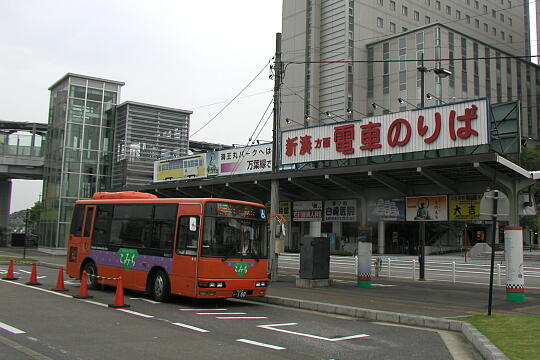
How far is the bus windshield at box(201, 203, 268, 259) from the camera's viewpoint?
1311cm

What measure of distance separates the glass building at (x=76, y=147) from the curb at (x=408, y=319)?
34.8 m

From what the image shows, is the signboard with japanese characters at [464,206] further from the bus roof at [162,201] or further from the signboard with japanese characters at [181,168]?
the signboard with japanese characters at [181,168]

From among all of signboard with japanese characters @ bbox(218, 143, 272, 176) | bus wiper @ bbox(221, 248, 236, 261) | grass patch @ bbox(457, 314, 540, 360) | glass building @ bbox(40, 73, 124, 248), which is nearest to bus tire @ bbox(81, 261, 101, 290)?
bus wiper @ bbox(221, 248, 236, 261)

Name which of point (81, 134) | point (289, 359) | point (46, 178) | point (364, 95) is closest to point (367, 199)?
point (289, 359)

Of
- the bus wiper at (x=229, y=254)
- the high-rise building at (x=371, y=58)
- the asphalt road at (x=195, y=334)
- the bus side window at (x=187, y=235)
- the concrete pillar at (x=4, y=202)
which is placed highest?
the high-rise building at (x=371, y=58)

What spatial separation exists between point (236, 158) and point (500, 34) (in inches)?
2614

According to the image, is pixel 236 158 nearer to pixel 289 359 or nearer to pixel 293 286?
pixel 293 286

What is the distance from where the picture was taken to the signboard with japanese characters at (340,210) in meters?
23.5

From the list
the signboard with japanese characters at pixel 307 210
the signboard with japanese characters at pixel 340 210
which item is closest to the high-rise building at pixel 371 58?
the signboard with japanese characters at pixel 307 210

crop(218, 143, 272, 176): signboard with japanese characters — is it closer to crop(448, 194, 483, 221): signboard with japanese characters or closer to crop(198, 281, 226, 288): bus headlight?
crop(448, 194, 483, 221): signboard with japanese characters

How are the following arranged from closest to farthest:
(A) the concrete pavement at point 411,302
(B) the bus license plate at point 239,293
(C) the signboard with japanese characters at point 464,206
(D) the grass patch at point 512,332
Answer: (D) the grass patch at point 512,332
(A) the concrete pavement at point 411,302
(B) the bus license plate at point 239,293
(C) the signboard with japanese characters at point 464,206

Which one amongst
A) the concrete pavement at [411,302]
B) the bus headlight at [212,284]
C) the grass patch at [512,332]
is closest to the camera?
the grass patch at [512,332]

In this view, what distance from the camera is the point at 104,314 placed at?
11.2 m

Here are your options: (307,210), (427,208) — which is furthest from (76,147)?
(427,208)
